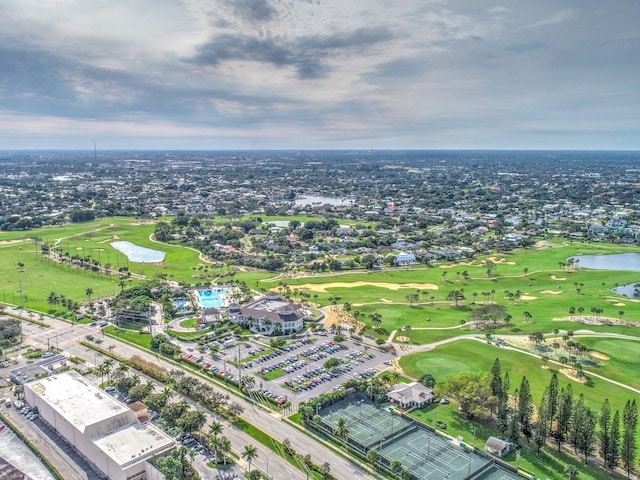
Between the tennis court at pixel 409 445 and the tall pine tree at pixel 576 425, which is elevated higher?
the tall pine tree at pixel 576 425

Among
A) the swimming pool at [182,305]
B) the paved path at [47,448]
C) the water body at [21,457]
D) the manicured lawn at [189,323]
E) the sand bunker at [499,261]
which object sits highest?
the swimming pool at [182,305]

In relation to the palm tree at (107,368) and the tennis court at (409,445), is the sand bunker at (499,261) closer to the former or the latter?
the tennis court at (409,445)

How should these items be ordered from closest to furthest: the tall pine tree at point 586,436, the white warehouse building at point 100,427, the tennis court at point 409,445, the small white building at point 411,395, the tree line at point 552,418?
the white warehouse building at point 100,427 → the tennis court at point 409,445 → the tree line at point 552,418 → the tall pine tree at point 586,436 → the small white building at point 411,395

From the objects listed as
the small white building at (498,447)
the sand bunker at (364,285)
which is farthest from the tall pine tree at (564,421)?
the sand bunker at (364,285)

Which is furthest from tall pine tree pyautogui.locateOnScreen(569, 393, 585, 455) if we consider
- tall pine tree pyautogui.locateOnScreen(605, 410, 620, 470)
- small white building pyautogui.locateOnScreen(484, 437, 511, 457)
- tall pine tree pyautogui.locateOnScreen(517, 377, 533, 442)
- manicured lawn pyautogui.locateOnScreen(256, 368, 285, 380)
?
manicured lawn pyautogui.locateOnScreen(256, 368, 285, 380)

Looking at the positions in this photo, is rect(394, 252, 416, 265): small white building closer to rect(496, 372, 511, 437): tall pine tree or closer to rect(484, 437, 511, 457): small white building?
rect(496, 372, 511, 437): tall pine tree

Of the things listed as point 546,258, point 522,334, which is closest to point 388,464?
point 522,334

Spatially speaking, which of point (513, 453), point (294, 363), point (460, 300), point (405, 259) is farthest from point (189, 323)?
point (405, 259)
